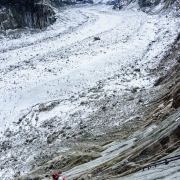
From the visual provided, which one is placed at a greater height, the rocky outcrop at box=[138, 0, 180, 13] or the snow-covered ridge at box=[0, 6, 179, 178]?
the rocky outcrop at box=[138, 0, 180, 13]

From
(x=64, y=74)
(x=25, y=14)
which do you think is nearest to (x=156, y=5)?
(x=25, y=14)

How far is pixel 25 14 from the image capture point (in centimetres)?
4584

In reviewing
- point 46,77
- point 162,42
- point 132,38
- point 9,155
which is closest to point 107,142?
point 9,155

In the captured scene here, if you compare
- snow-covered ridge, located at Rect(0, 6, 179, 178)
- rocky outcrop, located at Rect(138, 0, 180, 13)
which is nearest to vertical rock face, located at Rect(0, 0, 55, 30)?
snow-covered ridge, located at Rect(0, 6, 179, 178)

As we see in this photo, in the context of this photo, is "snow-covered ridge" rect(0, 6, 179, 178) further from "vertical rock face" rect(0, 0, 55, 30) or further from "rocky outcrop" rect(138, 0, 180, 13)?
"rocky outcrop" rect(138, 0, 180, 13)

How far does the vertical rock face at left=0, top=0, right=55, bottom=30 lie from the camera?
140 feet

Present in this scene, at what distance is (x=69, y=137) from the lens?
1580cm

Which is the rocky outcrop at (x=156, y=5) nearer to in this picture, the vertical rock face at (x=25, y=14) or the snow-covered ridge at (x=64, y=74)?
the snow-covered ridge at (x=64, y=74)

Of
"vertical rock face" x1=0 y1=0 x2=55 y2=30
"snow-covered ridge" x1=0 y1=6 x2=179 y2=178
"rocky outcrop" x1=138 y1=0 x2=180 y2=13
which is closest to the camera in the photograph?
"snow-covered ridge" x1=0 y1=6 x2=179 y2=178

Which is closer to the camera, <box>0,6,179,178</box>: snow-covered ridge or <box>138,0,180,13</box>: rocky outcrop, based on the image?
<box>0,6,179,178</box>: snow-covered ridge

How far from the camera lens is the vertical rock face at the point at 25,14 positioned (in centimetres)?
4281

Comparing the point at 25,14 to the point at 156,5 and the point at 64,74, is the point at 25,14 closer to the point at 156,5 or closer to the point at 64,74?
the point at 64,74

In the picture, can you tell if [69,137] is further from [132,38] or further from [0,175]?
[132,38]

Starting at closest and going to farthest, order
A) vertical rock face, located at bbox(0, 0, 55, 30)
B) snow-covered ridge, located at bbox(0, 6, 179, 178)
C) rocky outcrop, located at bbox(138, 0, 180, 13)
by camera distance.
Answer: snow-covered ridge, located at bbox(0, 6, 179, 178)
vertical rock face, located at bbox(0, 0, 55, 30)
rocky outcrop, located at bbox(138, 0, 180, 13)
